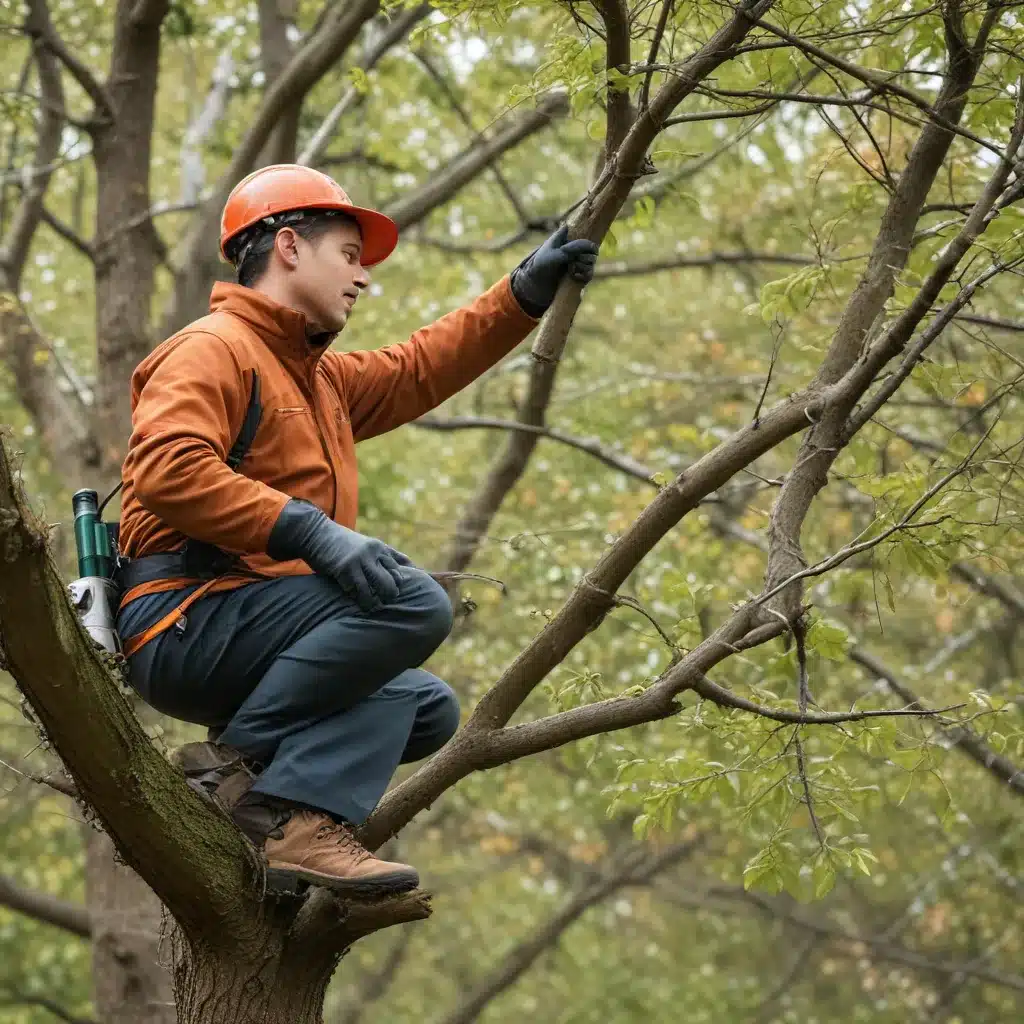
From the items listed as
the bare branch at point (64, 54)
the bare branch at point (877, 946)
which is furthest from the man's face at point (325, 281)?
the bare branch at point (877, 946)

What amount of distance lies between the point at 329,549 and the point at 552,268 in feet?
3.51

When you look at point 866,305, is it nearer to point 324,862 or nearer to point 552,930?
point 324,862

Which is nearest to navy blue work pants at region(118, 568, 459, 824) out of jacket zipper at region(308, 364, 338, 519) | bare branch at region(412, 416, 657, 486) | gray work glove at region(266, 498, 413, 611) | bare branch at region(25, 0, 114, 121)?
gray work glove at region(266, 498, 413, 611)

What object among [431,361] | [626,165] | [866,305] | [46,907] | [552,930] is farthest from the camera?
[552,930]

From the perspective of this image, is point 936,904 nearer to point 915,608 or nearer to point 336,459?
point 915,608

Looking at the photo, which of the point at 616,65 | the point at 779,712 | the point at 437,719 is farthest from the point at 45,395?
the point at 779,712

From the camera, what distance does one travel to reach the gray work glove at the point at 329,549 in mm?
3244

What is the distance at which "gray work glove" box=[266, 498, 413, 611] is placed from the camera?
3.24m

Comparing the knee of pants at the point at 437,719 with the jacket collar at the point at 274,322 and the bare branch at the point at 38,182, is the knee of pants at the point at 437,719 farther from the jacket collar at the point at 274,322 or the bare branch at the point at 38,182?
the bare branch at the point at 38,182

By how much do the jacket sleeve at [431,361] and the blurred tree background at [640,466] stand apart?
1.81 ft

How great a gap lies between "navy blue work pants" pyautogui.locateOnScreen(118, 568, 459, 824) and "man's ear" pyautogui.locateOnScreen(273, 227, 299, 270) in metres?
0.81

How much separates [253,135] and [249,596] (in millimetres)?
4593

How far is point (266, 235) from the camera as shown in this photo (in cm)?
378

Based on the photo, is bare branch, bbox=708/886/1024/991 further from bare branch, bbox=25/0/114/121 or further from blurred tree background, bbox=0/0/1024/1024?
bare branch, bbox=25/0/114/121
